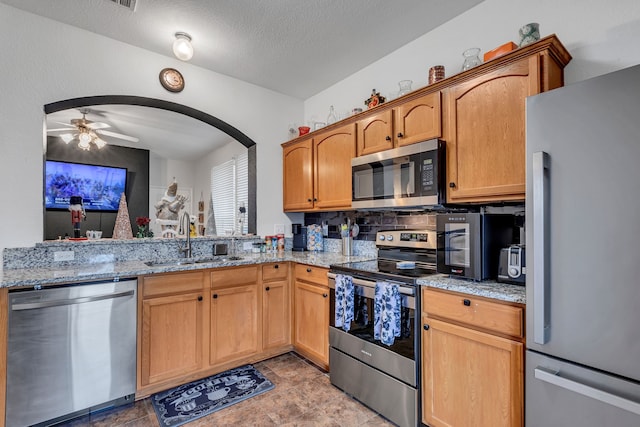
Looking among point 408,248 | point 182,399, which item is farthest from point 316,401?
point 408,248

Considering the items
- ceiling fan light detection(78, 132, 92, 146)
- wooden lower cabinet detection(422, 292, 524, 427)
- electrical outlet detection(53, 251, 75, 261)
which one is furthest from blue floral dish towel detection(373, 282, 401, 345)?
ceiling fan light detection(78, 132, 92, 146)

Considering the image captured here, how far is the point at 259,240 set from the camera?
3326 millimetres

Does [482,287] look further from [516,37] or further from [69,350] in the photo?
[69,350]

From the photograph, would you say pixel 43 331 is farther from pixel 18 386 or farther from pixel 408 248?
pixel 408 248

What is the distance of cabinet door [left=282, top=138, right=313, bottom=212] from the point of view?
3.16m

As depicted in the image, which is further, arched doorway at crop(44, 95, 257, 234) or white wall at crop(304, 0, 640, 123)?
arched doorway at crop(44, 95, 257, 234)

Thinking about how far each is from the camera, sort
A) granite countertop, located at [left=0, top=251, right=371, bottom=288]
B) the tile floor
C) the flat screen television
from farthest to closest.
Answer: the flat screen television, the tile floor, granite countertop, located at [left=0, top=251, right=371, bottom=288]

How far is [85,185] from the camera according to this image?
4.25 m

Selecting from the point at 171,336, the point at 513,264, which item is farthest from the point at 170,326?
the point at 513,264

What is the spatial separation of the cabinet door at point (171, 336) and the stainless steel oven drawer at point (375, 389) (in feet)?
3.43

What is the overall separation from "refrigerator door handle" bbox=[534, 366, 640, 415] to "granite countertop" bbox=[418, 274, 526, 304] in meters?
0.28

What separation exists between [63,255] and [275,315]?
169 cm

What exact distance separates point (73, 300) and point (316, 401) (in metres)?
1.68

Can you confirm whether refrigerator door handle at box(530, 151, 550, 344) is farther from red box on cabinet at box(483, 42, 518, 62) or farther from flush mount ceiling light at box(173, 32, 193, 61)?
→ flush mount ceiling light at box(173, 32, 193, 61)
